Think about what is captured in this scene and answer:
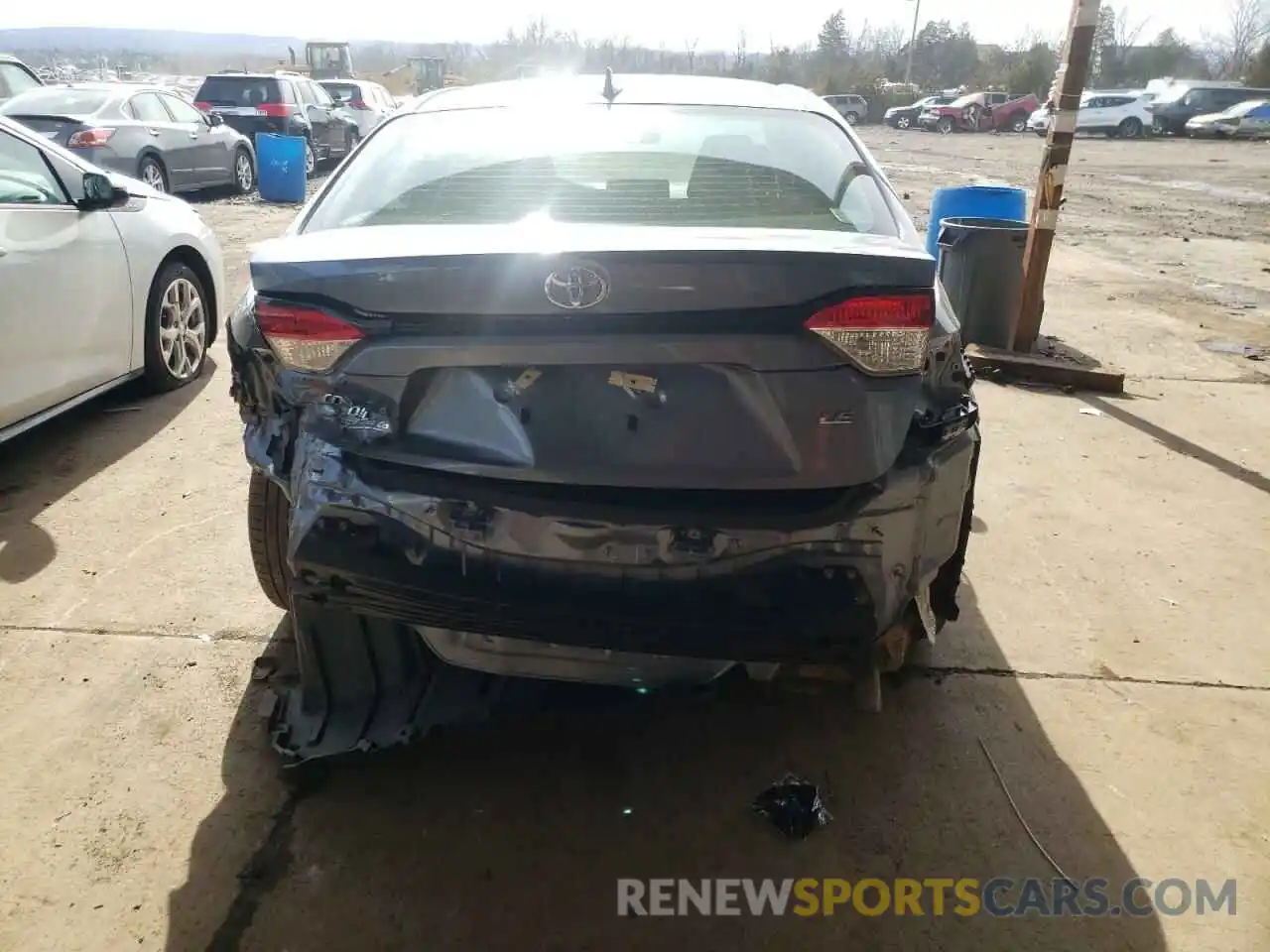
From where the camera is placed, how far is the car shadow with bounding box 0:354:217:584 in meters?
3.76

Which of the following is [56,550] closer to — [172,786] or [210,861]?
[172,786]

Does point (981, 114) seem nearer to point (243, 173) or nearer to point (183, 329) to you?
point (243, 173)

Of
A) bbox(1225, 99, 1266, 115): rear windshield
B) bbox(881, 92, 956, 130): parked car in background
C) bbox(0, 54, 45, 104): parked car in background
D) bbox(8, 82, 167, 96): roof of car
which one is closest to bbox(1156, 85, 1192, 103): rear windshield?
bbox(1225, 99, 1266, 115): rear windshield

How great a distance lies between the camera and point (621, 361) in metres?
2.07

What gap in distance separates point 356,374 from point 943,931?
5.81ft

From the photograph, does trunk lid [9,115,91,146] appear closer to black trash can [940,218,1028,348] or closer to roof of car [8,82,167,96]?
roof of car [8,82,167,96]

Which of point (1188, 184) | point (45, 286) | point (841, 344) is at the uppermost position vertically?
point (841, 344)

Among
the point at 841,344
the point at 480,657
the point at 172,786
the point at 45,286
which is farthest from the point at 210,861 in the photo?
the point at 45,286

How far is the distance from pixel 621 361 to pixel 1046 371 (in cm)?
496

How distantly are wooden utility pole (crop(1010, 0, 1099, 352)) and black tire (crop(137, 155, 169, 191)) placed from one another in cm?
1007

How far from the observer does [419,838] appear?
2365 mm

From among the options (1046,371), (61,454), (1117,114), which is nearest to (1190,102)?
(1117,114)

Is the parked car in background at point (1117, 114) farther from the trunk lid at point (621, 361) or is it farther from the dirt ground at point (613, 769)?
→ the trunk lid at point (621, 361)

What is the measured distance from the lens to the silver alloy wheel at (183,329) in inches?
211
